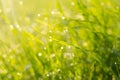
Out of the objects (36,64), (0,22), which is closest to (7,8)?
(0,22)

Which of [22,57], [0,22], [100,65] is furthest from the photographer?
[0,22]

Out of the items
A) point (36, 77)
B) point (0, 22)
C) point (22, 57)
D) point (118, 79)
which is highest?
point (118, 79)

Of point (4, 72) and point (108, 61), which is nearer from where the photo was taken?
point (108, 61)

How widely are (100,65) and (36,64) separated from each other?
0.37m

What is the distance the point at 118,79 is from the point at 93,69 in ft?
1.17

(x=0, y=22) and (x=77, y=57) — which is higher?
(x=77, y=57)

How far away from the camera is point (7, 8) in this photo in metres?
4.80

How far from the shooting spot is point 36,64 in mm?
2521

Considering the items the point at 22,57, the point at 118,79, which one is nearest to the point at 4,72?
the point at 22,57

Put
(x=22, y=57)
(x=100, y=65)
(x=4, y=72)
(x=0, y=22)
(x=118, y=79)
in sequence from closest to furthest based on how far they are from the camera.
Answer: (x=118, y=79), (x=100, y=65), (x=4, y=72), (x=22, y=57), (x=0, y=22)

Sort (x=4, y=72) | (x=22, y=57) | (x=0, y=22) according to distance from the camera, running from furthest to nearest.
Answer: (x=0, y=22) < (x=22, y=57) < (x=4, y=72)

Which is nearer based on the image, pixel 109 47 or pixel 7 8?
pixel 109 47

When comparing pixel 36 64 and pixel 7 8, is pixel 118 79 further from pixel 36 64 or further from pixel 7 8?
pixel 7 8

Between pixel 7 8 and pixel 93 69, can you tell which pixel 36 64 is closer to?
pixel 93 69
